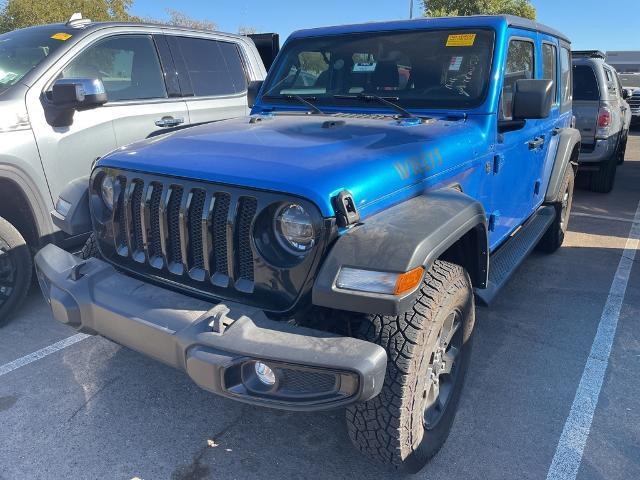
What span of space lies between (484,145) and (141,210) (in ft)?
6.20

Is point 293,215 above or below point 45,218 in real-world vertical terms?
above

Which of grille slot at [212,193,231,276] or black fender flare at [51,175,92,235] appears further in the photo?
black fender flare at [51,175,92,235]

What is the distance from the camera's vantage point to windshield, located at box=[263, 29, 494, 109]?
3154mm

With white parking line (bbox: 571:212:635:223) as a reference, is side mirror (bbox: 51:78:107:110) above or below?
above

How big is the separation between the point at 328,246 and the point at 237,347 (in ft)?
1.59

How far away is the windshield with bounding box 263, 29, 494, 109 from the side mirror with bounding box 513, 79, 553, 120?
199 mm

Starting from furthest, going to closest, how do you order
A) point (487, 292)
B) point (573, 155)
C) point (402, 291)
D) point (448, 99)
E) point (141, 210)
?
point (573, 155) < point (448, 99) < point (487, 292) < point (141, 210) < point (402, 291)

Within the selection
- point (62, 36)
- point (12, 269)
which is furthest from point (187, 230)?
point (62, 36)

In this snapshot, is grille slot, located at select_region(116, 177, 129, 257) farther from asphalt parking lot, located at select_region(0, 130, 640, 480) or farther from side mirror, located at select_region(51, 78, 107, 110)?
side mirror, located at select_region(51, 78, 107, 110)

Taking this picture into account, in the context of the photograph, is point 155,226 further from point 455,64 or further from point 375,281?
point 455,64

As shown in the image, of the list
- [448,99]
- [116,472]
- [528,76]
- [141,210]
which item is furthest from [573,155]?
[116,472]

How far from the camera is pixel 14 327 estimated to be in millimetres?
3678

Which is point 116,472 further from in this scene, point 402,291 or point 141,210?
point 402,291

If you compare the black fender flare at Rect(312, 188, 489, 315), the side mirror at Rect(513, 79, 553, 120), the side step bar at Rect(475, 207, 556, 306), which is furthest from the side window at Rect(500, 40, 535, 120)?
the black fender flare at Rect(312, 188, 489, 315)
